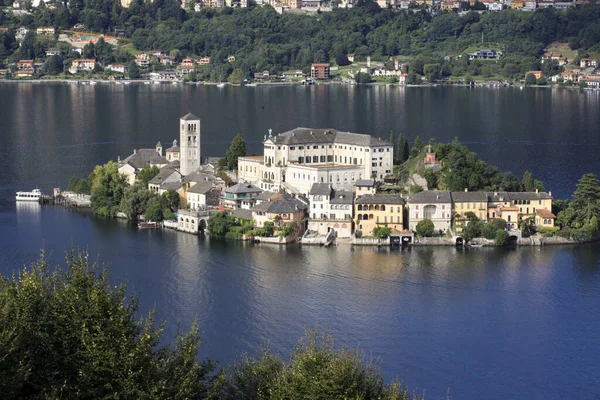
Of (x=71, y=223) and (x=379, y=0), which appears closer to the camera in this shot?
(x=71, y=223)

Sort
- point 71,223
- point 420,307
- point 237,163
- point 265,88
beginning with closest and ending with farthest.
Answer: point 420,307 < point 71,223 < point 237,163 < point 265,88

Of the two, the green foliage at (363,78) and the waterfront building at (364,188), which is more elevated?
the green foliage at (363,78)

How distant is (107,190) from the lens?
117 feet

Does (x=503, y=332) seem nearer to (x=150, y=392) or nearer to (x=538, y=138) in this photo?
(x=150, y=392)

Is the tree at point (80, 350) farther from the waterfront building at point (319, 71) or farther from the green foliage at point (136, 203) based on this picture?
the waterfront building at point (319, 71)

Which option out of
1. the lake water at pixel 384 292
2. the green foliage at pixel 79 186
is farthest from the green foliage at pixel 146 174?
the lake water at pixel 384 292

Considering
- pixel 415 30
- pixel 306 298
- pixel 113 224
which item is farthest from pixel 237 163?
pixel 415 30

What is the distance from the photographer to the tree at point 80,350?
14.9 meters

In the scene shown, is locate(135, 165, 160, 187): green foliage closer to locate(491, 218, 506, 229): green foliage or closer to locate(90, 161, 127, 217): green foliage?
locate(90, 161, 127, 217): green foliage

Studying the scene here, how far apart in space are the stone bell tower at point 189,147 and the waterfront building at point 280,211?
5229mm

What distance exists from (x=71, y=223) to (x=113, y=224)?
1143mm

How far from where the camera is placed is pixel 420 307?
24.8 meters

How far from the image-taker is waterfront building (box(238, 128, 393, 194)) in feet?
111

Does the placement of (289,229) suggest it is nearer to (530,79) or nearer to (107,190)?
(107,190)
